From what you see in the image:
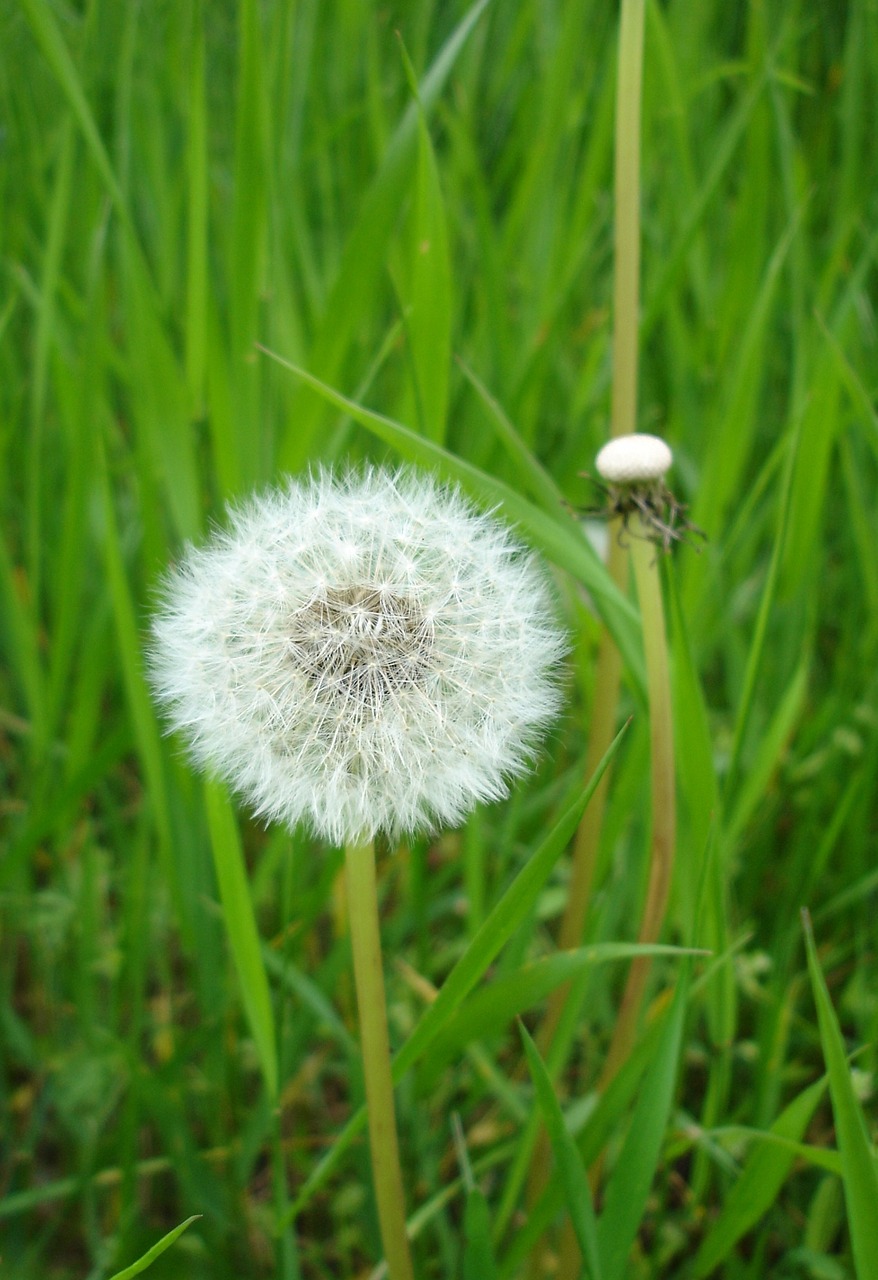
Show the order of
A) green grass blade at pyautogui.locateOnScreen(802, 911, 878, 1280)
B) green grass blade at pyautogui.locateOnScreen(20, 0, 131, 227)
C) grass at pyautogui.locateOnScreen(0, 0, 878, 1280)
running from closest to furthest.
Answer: green grass blade at pyautogui.locateOnScreen(802, 911, 878, 1280)
grass at pyautogui.locateOnScreen(0, 0, 878, 1280)
green grass blade at pyautogui.locateOnScreen(20, 0, 131, 227)

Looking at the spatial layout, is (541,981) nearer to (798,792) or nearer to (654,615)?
(654,615)

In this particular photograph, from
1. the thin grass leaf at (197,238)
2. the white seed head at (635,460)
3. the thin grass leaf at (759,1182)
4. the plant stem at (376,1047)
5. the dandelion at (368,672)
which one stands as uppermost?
the thin grass leaf at (197,238)

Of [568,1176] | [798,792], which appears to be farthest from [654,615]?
[798,792]

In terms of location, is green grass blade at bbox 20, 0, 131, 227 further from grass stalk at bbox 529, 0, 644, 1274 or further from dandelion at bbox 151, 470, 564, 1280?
grass stalk at bbox 529, 0, 644, 1274

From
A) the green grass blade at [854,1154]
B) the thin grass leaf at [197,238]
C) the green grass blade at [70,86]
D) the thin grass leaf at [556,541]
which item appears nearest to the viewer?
the green grass blade at [854,1154]

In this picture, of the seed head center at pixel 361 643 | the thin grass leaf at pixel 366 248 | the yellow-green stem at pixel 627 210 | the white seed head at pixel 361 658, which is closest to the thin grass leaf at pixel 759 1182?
the white seed head at pixel 361 658

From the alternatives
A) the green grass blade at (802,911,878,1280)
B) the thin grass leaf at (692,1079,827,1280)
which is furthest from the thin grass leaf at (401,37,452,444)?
the thin grass leaf at (692,1079,827,1280)

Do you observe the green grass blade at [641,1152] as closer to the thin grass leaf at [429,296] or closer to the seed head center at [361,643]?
the seed head center at [361,643]
